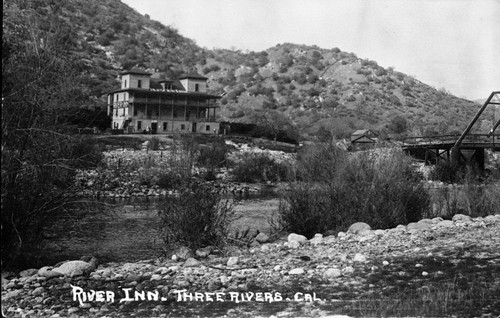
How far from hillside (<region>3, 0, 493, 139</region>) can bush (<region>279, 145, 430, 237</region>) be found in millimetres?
53801

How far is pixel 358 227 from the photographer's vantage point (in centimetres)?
1606

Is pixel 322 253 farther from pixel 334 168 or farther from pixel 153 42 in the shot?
pixel 153 42

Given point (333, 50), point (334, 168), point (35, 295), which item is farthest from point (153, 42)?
point (35, 295)

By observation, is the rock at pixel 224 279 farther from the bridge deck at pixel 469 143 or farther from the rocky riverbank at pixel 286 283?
the bridge deck at pixel 469 143

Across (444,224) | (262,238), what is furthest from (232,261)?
(444,224)

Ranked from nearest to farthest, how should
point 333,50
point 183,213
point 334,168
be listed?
1. point 183,213
2. point 334,168
3. point 333,50

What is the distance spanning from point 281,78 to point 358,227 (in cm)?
10249

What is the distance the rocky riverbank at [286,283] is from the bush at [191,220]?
72cm

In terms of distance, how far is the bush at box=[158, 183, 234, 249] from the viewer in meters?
14.0

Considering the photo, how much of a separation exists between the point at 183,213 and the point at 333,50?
12207 centimetres

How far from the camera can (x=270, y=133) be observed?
66625 millimetres

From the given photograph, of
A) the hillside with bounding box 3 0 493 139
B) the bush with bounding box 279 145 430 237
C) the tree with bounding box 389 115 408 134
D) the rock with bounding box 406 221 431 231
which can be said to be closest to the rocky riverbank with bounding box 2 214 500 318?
the rock with bounding box 406 221 431 231

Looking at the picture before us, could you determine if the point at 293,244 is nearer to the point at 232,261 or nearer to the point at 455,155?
the point at 232,261

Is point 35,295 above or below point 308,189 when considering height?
below
